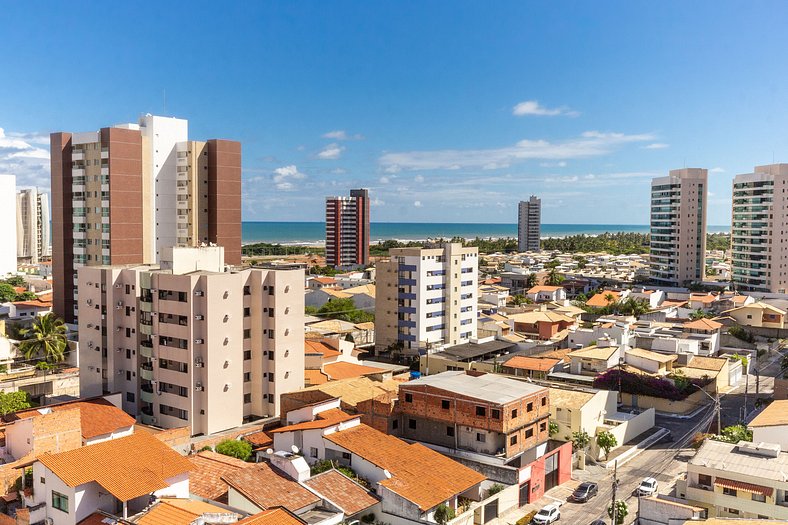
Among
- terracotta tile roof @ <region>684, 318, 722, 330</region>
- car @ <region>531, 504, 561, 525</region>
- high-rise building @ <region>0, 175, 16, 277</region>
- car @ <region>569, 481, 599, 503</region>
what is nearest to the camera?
car @ <region>531, 504, 561, 525</region>

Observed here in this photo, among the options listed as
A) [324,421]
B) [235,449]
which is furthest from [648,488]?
[235,449]

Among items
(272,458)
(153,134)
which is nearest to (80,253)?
(153,134)

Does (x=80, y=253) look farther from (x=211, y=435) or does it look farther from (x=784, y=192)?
(x=784, y=192)

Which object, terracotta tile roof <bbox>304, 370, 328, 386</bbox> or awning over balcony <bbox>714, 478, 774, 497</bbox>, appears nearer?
awning over balcony <bbox>714, 478, 774, 497</bbox>

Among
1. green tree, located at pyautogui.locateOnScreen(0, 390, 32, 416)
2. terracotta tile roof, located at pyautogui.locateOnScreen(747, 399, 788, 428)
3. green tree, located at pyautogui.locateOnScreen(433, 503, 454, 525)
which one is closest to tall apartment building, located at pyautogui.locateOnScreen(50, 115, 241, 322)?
green tree, located at pyautogui.locateOnScreen(0, 390, 32, 416)

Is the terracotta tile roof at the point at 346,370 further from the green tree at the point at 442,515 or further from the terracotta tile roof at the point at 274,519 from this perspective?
the terracotta tile roof at the point at 274,519

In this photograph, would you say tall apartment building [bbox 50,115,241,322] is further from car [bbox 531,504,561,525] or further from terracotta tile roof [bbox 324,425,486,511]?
car [bbox 531,504,561,525]

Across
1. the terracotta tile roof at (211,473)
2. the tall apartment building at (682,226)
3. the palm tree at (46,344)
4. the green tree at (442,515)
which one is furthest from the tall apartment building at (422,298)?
the tall apartment building at (682,226)

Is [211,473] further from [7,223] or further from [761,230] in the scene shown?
[7,223]
